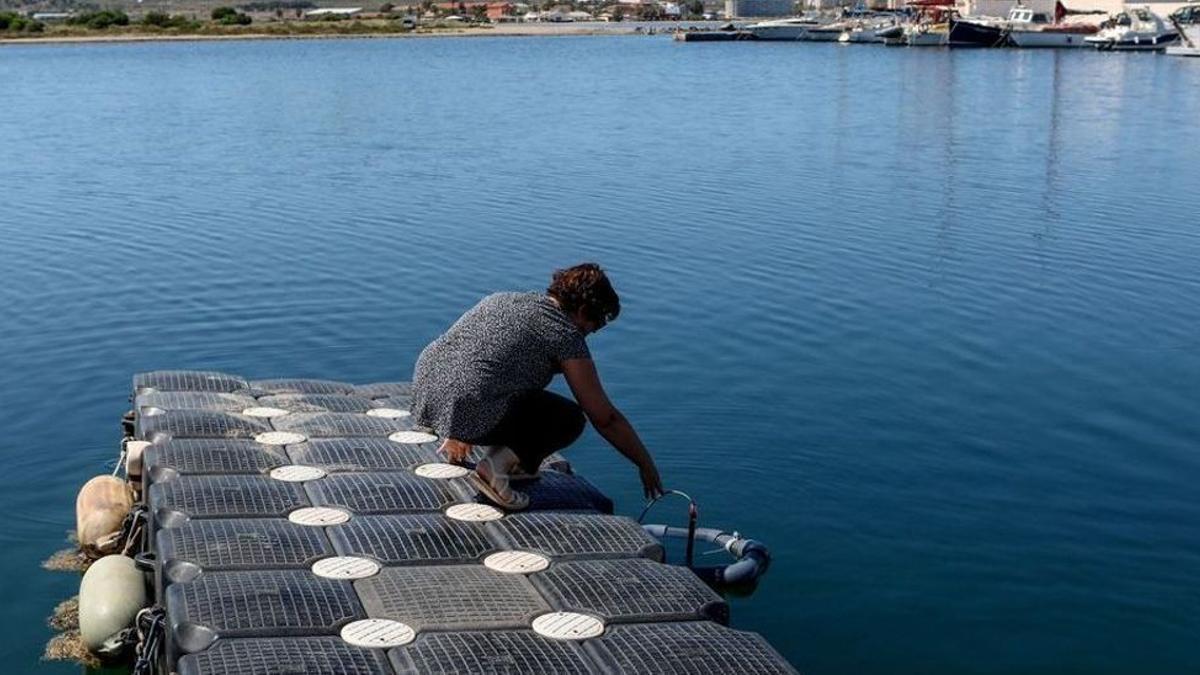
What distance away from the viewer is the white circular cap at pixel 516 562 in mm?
7242

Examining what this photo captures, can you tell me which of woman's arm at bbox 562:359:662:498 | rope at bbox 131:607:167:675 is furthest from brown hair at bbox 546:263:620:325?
rope at bbox 131:607:167:675

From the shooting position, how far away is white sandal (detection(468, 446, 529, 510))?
→ 8.11 meters

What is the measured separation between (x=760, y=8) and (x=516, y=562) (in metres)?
150

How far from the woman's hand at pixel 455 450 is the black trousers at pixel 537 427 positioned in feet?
1.28

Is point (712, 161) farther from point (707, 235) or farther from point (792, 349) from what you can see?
point (792, 349)

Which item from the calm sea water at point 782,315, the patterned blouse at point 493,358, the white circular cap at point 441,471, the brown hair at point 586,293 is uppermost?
the brown hair at point 586,293

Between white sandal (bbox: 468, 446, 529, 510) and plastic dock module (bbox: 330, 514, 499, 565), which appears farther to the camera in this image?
white sandal (bbox: 468, 446, 529, 510)

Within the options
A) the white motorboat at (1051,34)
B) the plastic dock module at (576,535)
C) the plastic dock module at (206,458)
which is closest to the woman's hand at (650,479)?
the plastic dock module at (576,535)

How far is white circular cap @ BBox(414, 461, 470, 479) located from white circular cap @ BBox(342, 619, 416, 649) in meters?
2.10

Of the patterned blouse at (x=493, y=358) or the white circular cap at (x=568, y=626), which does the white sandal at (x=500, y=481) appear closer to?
the patterned blouse at (x=493, y=358)

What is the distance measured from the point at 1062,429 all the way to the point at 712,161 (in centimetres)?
1717

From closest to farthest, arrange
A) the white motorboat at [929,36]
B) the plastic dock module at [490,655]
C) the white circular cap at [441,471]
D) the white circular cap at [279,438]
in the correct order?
the plastic dock module at [490,655], the white circular cap at [441,471], the white circular cap at [279,438], the white motorboat at [929,36]

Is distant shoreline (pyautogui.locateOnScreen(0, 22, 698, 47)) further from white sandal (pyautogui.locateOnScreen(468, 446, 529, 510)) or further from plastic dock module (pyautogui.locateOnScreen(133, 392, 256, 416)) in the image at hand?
white sandal (pyautogui.locateOnScreen(468, 446, 529, 510))

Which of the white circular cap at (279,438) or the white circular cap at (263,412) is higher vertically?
the white circular cap at (279,438)
